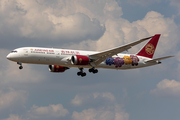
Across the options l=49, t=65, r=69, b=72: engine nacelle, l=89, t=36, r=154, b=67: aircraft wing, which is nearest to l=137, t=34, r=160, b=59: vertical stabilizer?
l=89, t=36, r=154, b=67: aircraft wing

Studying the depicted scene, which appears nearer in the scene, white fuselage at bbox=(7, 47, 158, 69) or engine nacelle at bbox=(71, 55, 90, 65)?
white fuselage at bbox=(7, 47, 158, 69)

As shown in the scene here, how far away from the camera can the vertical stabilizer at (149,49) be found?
3135 inches

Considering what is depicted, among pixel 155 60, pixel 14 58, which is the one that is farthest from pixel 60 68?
pixel 155 60

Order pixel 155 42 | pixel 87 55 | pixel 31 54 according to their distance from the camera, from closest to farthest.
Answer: pixel 31 54 → pixel 87 55 → pixel 155 42

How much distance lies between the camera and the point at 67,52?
6806 cm

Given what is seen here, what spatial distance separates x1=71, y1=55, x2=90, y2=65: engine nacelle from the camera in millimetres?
65875

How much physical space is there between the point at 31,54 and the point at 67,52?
7.81 metres

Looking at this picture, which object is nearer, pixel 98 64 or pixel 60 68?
pixel 98 64

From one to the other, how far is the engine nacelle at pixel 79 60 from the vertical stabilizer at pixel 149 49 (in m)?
17.5

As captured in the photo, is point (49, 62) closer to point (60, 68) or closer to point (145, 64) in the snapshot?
point (60, 68)

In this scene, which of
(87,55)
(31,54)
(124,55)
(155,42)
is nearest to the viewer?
(31,54)

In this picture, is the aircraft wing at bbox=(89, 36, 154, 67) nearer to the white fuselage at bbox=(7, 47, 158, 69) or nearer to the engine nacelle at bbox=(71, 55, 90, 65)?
the engine nacelle at bbox=(71, 55, 90, 65)

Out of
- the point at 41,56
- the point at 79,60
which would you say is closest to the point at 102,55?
the point at 79,60

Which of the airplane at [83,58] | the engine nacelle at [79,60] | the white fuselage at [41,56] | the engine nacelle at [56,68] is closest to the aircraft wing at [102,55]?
the airplane at [83,58]
